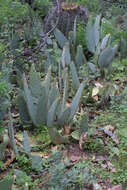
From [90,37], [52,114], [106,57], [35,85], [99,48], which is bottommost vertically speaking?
[52,114]

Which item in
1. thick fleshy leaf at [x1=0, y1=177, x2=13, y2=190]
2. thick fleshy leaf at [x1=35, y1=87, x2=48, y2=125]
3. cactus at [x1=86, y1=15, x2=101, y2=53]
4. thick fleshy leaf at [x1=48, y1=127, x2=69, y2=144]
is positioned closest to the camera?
thick fleshy leaf at [x1=0, y1=177, x2=13, y2=190]

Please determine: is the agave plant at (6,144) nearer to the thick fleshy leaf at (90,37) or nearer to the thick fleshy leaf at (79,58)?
the thick fleshy leaf at (79,58)

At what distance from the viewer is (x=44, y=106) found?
287 cm

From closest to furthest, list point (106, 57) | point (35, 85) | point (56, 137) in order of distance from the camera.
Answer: point (56, 137), point (35, 85), point (106, 57)

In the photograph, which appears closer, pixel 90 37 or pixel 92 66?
pixel 92 66

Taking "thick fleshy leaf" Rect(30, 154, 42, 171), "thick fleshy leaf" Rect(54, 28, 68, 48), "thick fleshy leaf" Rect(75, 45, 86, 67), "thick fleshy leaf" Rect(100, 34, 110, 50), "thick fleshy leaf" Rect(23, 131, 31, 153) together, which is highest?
"thick fleshy leaf" Rect(54, 28, 68, 48)

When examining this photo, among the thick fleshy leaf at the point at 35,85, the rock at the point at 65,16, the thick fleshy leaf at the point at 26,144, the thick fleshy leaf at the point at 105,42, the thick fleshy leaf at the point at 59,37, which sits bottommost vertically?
the thick fleshy leaf at the point at 26,144

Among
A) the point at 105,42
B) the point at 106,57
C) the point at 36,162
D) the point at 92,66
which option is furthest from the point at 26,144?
the point at 105,42

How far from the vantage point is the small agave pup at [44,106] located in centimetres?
283

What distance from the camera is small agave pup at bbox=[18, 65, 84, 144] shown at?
111 inches

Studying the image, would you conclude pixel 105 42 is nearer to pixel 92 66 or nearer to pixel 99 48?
pixel 99 48

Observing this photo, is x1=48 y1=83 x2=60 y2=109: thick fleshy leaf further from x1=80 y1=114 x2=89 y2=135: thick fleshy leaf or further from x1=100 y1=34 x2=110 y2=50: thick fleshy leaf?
x1=100 y1=34 x2=110 y2=50: thick fleshy leaf

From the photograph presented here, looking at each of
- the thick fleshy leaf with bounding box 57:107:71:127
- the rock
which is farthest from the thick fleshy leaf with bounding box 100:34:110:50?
the thick fleshy leaf with bounding box 57:107:71:127

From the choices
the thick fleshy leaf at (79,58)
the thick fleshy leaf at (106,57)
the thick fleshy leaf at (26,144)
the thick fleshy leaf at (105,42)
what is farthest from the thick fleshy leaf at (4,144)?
the thick fleshy leaf at (105,42)
